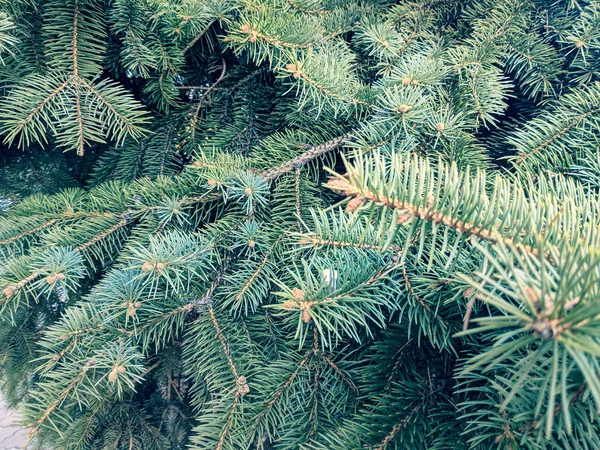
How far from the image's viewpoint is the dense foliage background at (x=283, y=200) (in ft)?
1.25

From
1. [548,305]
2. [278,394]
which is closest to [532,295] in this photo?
[548,305]

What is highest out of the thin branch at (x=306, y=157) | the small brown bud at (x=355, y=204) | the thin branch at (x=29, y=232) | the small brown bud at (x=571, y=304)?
the small brown bud at (x=355, y=204)

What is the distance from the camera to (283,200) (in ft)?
1.74

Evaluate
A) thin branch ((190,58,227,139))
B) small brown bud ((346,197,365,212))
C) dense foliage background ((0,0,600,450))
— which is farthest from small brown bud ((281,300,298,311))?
thin branch ((190,58,227,139))

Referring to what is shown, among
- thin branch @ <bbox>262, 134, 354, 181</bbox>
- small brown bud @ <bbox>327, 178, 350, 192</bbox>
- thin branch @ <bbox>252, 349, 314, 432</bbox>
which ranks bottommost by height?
thin branch @ <bbox>252, 349, 314, 432</bbox>

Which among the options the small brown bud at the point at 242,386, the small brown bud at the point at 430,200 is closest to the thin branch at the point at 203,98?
the small brown bud at the point at 242,386

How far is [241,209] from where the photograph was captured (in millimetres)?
529

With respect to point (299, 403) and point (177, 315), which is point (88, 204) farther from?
point (299, 403)

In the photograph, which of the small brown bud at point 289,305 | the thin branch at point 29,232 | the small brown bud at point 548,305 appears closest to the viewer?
the small brown bud at point 548,305

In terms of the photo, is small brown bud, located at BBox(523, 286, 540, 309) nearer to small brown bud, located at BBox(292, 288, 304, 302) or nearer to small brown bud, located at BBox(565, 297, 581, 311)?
small brown bud, located at BBox(565, 297, 581, 311)

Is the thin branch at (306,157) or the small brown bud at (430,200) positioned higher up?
the small brown bud at (430,200)

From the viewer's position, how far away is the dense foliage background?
38 centimetres

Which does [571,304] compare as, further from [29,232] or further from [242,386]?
[29,232]

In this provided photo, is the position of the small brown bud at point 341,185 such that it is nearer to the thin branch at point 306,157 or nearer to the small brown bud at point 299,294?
the small brown bud at point 299,294
